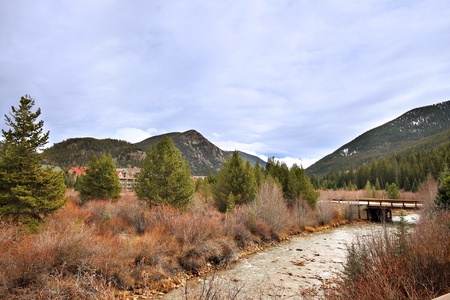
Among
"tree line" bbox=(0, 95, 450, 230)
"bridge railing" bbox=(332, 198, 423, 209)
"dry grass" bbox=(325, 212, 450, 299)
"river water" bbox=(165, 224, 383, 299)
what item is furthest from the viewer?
"bridge railing" bbox=(332, 198, 423, 209)

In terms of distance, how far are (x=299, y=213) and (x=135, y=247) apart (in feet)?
69.1

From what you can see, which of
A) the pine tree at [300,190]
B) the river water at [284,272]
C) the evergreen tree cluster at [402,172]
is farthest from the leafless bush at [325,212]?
the evergreen tree cluster at [402,172]

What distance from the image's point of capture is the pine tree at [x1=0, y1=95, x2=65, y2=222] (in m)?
13.6

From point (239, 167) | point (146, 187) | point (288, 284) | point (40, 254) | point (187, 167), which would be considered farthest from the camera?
point (239, 167)

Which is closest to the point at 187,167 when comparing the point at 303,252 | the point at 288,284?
the point at 303,252

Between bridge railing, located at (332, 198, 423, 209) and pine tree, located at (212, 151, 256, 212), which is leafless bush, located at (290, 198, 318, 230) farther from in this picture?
bridge railing, located at (332, 198, 423, 209)

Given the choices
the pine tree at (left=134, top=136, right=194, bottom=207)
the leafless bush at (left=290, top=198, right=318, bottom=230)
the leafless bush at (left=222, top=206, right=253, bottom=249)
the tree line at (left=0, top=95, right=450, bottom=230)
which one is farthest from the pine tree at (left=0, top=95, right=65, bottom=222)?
the leafless bush at (left=290, top=198, right=318, bottom=230)

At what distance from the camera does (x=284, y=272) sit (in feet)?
50.3

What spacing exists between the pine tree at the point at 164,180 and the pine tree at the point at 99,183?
10890 millimetres

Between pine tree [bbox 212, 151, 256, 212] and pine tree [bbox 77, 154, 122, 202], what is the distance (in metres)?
12.6

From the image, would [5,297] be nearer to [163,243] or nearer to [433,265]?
[163,243]

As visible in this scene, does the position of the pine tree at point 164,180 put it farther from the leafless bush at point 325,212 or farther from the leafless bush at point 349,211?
the leafless bush at point 349,211

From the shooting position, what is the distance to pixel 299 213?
30297mm

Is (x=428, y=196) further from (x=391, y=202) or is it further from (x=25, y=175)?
(x=25, y=175)
